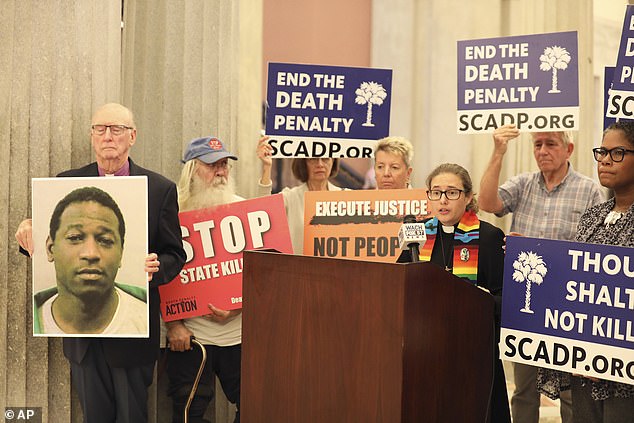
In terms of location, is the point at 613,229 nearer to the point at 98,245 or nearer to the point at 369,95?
the point at 369,95

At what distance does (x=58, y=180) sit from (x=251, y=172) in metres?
2.16

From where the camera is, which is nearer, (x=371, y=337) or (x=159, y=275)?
(x=371, y=337)

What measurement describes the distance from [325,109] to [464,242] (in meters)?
1.68

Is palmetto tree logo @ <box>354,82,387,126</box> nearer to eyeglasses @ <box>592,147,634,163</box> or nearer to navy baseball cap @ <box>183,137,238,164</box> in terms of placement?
navy baseball cap @ <box>183,137,238,164</box>

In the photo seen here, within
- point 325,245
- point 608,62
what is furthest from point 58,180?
point 608,62

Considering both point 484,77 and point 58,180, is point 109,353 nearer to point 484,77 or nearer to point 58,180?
point 58,180

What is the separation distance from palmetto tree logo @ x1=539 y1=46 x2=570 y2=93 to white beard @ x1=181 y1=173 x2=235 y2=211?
178 centimetres

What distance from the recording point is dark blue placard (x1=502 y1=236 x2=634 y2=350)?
3.24 m

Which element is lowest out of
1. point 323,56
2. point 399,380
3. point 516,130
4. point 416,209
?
point 399,380

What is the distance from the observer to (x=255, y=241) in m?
4.63

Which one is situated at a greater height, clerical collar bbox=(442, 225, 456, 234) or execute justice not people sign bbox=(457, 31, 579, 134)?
execute justice not people sign bbox=(457, 31, 579, 134)

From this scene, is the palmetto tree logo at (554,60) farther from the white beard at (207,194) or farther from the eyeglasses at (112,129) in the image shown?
the eyeglasses at (112,129)

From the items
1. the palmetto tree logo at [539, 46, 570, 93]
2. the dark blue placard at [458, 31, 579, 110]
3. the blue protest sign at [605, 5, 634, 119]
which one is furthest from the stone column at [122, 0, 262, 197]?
the blue protest sign at [605, 5, 634, 119]

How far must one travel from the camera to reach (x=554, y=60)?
15.0 ft
